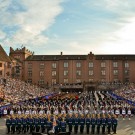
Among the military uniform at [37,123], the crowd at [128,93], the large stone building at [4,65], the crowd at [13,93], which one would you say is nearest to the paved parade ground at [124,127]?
the military uniform at [37,123]

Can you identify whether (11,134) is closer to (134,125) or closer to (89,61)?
(134,125)

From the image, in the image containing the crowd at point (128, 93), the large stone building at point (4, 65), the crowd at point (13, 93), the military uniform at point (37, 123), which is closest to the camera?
the military uniform at point (37, 123)

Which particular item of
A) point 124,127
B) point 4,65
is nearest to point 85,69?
point 4,65

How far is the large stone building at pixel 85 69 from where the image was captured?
103706 millimetres

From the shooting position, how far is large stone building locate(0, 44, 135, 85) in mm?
103706

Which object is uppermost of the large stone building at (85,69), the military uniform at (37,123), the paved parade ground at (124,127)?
the large stone building at (85,69)

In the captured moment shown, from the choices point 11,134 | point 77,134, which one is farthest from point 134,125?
point 11,134

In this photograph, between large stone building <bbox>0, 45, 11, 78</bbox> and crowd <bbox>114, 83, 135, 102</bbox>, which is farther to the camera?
large stone building <bbox>0, 45, 11, 78</bbox>

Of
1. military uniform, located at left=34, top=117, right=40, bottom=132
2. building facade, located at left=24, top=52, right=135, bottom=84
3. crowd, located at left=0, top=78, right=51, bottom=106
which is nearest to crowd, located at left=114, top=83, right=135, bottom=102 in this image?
crowd, located at left=0, top=78, right=51, bottom=106

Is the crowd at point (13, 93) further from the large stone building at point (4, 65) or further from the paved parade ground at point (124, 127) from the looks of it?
the paved parade ground at point (124, 127)

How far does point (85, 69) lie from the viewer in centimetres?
10369

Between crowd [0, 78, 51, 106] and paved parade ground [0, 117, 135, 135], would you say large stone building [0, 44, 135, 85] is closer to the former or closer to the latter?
crowd [0, 78, 51, 106]

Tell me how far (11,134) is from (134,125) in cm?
1398

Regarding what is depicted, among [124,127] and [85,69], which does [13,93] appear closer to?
[124,127]
